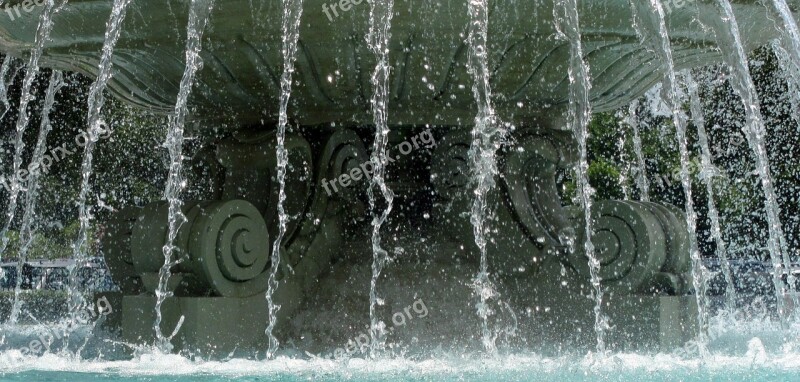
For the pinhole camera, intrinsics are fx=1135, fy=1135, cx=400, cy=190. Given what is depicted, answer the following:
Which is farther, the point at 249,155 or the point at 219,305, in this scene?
the point at 249,155

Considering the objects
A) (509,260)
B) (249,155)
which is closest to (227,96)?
(249,155)

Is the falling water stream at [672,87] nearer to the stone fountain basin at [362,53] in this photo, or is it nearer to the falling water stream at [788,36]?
the stone fountain basin at [362,53]

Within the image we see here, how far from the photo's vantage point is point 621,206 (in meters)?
6.06

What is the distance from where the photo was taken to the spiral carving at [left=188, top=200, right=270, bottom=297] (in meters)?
5.58

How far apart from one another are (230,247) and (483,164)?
4.87 feet

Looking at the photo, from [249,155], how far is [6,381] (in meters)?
2.32

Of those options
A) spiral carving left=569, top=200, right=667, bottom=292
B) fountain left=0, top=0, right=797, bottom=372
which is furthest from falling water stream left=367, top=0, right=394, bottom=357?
spiral carving left=569, top=200, right=667, bottom=292

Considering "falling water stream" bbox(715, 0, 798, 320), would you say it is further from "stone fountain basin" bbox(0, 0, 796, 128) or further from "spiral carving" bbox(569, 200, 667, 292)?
"spiral carving" bbox(569, 200, 667, 292)

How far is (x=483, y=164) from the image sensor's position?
20.6 feet

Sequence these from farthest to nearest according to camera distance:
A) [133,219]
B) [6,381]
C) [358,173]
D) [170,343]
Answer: [358,173], [133,219], [170,343], [6,381]

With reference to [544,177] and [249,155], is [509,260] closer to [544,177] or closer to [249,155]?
[544,177]

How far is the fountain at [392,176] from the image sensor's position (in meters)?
5.43

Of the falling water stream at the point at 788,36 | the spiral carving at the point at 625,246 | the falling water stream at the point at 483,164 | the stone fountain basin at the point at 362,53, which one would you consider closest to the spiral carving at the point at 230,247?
the stone fountain basin at the point at 362,53

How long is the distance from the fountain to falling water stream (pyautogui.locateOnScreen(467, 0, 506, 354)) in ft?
0.04
